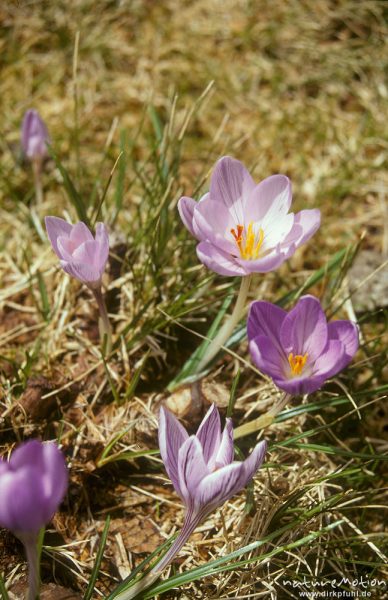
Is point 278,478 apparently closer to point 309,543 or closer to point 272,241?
point 309,543

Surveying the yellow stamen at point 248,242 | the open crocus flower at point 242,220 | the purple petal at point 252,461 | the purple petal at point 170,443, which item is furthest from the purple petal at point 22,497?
the yellow stamen at point 248,242

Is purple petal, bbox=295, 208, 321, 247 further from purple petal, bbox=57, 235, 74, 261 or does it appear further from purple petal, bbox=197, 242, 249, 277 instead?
purple petal, bbox=57, 235, 74, 261

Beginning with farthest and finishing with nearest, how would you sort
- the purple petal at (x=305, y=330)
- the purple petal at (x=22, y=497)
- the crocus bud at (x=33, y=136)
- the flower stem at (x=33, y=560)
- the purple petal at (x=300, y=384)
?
the crocus bud at (x=33, y=136) < the purple petal at (x=305, y=330) < the purple petal at (x=300, y=384) < the flower stem at (x=33, y=560) < the purple petal at (x=22, y=497)

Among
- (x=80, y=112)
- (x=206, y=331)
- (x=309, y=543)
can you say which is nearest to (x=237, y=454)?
(x=309, y=543)

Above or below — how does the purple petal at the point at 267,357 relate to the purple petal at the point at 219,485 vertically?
above

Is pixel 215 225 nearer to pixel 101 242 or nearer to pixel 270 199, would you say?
pixel 270 199

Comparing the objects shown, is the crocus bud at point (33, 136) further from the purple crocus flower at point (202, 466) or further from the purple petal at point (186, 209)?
the purple crocus flower at point (202, 466)
